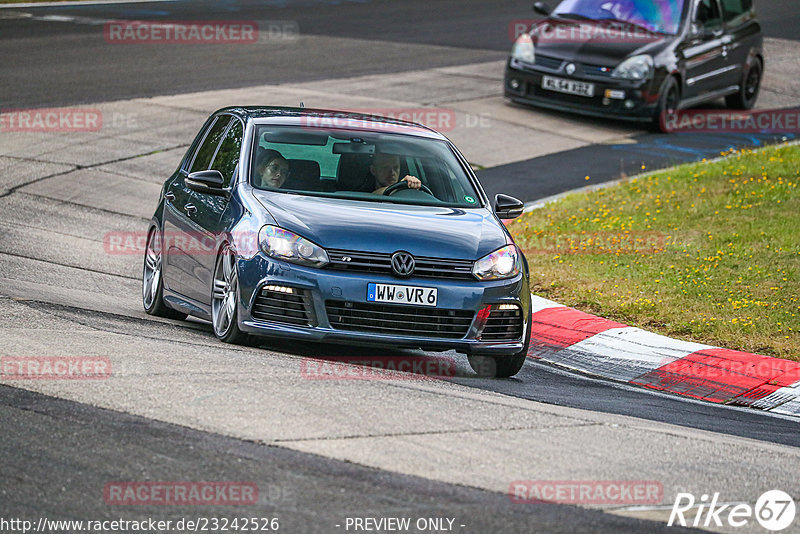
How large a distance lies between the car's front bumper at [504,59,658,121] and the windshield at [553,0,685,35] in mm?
1353

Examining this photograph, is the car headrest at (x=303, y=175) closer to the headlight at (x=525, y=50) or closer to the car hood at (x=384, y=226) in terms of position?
the car hood at (x=384, y=226)

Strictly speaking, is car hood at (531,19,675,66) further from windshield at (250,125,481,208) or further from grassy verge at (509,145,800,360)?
windshield at (250,125,481,208)

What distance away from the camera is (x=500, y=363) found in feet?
28.1

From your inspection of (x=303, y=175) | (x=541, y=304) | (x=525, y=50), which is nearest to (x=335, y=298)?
(x=303, y=175)

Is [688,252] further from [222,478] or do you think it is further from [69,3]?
[69,3]

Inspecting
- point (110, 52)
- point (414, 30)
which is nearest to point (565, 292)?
point (110, 52)

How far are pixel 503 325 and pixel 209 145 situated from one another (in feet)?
9.47

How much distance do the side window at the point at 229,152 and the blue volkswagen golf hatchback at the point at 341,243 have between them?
16 millimetres

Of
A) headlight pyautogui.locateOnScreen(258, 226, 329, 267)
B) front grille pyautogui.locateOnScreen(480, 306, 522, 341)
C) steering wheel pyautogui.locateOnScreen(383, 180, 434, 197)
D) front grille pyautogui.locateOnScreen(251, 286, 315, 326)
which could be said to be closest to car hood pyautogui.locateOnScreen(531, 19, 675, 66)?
steering wheel pyautogui.locateOnScreen(383, 180, 434, 197)

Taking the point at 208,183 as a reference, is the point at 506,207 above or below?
below

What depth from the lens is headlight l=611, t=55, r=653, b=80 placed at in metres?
19.1

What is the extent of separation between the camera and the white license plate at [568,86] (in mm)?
19297

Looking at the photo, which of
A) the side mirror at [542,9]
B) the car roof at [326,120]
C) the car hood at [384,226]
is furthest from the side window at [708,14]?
the car hood at [384,226]

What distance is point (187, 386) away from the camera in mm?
6539
